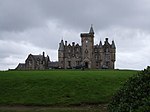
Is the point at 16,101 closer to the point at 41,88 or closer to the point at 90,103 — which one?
the point at 41,88

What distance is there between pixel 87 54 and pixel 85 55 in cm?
82

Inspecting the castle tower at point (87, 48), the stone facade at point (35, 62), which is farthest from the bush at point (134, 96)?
the stone facade at point (35, 62)

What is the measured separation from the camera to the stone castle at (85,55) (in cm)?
10469

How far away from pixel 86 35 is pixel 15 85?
74614 mm

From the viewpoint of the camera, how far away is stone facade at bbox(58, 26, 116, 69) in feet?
343

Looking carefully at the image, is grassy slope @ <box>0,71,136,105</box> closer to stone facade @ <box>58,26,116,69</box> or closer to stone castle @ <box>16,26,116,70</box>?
stone castle @ <box>16,26,116,70</box>

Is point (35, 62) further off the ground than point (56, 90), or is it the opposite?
point (35, 62)

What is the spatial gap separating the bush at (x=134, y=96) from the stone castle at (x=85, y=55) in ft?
300

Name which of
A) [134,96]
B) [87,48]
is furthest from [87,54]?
[134,96]

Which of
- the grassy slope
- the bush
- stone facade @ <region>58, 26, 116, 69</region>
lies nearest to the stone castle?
stone facade @ <region>58, 26, 116, 69</region>

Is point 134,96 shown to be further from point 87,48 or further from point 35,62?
point 35,62

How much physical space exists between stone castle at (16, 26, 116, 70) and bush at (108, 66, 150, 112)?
300ft

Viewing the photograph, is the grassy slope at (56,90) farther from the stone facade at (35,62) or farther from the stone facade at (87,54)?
the stone facade at (35,62)

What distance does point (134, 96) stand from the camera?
9.80 meters
